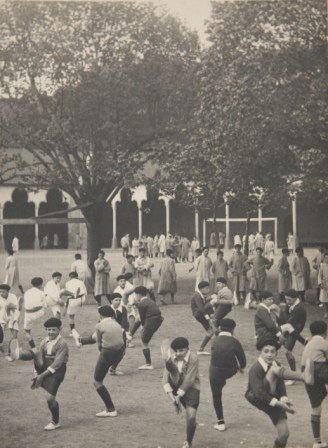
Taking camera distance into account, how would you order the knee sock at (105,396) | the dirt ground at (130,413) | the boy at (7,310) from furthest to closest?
the boy at (7,310) → the knee sock at (105,396) → the dirt ground at (130,413)

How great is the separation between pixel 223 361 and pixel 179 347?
3.36 feet

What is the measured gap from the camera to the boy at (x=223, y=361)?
9.02 m

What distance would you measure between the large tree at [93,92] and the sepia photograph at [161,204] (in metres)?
0.05

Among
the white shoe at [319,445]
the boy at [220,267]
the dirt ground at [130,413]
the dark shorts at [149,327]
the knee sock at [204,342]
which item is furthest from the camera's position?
the boy at [220,267]

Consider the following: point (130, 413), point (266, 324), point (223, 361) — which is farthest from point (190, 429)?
point (266, 324)

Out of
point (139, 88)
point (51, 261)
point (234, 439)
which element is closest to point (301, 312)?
point (234, 439)

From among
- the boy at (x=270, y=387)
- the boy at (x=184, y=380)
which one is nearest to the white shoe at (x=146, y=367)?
the boy at (x=184, y=380)

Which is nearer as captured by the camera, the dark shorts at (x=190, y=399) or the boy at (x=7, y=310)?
the dark shorts at (x=190, y=399)

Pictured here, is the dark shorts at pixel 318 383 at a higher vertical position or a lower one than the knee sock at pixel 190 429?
higher

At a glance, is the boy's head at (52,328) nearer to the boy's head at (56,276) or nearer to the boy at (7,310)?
the boy at (7,310)

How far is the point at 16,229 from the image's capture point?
2888 centimetres

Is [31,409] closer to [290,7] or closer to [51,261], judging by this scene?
[290,7]

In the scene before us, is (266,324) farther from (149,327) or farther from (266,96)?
(266,96)

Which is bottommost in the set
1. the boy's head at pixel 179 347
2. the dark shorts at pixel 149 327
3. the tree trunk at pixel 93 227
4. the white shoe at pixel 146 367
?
the white shoe at pixel 146 367
